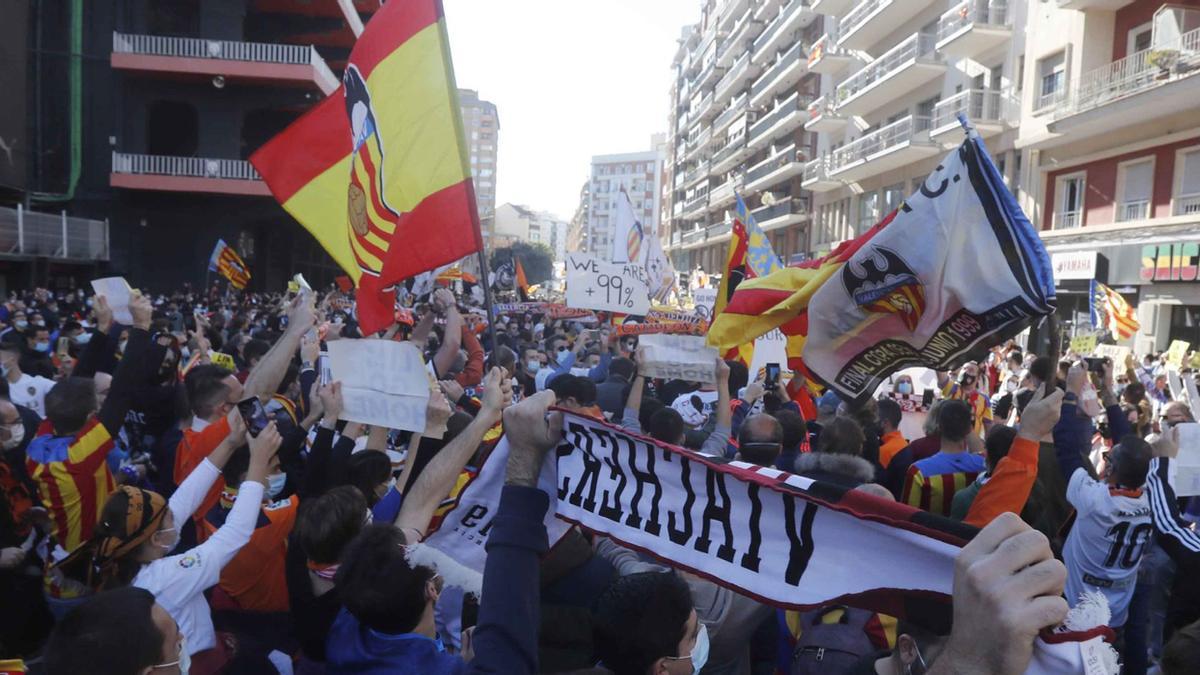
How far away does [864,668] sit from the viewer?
1.89m

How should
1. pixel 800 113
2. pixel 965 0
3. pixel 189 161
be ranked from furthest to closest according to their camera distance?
1. pixel 800 113
2. pixel 189 161
3. pixel 965 0

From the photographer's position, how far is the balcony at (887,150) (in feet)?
83.6

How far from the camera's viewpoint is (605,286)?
10.4 meters

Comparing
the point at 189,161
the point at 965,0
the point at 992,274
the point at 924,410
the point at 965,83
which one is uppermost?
the point at 965,0

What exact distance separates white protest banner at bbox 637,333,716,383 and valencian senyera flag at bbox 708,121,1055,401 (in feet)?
5.89

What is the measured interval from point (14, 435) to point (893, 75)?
27017 mm

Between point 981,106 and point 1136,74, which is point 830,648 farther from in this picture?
point 981,106

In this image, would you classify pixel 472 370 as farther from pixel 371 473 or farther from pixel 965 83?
pixel 965 83

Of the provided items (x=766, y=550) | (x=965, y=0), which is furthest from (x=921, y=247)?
(x=965, y=0)

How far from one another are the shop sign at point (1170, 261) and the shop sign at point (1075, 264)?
1293 millimetres

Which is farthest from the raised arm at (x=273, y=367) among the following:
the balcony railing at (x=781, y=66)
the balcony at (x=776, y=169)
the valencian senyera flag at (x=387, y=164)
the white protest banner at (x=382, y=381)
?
the balcony railing at (x=781, y=66)

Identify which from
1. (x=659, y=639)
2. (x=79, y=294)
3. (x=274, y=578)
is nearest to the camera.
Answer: (x=659, y=639)

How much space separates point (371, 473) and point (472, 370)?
3.85m

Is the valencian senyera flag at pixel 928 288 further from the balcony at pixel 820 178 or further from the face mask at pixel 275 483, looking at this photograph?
the balcony at pixel 820 178
